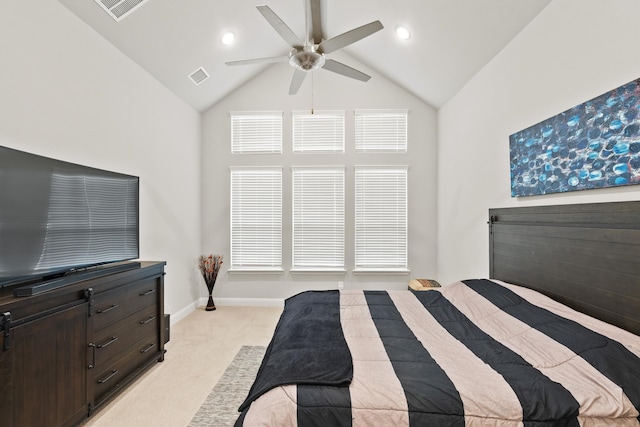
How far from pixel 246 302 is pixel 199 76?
321 centimetres

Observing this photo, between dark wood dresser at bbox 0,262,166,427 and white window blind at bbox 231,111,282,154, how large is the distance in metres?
2.39

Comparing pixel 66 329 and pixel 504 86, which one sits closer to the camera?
pixel 66 329

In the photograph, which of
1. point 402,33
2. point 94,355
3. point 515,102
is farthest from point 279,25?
point 94,355

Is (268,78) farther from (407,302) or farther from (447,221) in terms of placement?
(407,302)

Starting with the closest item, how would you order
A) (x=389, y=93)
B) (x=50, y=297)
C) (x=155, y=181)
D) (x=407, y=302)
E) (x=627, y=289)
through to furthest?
(x=627, y=289), (x=50, y=297), (x=407, y=302), (x=155, y=181), (x=389, y=93)

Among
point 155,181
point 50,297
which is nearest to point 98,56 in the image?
point 155,181

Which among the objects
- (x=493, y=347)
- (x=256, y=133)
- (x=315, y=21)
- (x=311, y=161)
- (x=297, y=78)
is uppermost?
(x=315, y=21)

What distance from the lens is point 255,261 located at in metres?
4.43

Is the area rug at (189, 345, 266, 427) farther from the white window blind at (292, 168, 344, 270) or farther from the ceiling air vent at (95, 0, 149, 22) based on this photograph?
the ceiling air vent at (95, 0, 149, 22)

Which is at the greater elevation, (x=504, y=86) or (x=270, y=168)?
(x=504, y=86)

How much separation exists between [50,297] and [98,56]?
84.0 inches

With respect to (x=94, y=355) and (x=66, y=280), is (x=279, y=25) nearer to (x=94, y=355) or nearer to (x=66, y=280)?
(x=66, y=280)

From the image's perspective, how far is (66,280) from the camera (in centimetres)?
181

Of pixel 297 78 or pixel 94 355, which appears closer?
pixel 94 355
